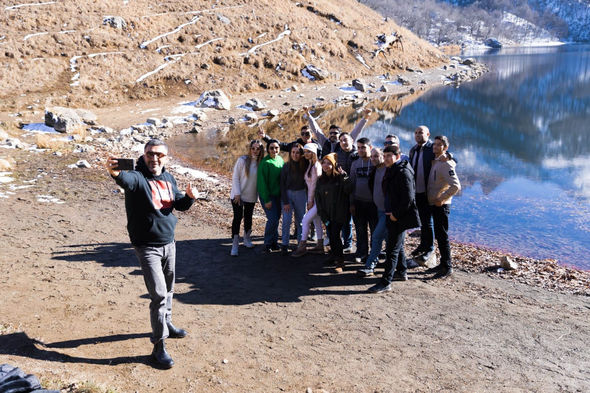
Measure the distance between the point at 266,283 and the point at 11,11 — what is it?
39.8 m

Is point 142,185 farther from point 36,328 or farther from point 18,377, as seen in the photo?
point 36,328

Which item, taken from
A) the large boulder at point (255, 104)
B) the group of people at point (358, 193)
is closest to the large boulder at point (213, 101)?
the large boulder at point (255, 104)

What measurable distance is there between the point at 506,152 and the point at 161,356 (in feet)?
→ 81.9

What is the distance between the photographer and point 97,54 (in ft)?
118

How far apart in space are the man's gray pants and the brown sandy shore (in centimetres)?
55

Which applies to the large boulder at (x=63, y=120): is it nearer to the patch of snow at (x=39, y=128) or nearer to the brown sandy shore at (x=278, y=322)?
the patch of snow at (x=39, y=128)

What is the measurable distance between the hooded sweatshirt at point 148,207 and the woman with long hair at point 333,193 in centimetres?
366

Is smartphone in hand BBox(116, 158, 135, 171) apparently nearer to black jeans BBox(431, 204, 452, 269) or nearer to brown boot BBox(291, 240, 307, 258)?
brown boot BBox(291, 240, 307, 258)

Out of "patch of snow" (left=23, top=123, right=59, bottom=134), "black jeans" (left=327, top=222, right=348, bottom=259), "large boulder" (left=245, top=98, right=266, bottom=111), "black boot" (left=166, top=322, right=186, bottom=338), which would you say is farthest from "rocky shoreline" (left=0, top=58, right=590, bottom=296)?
"black boot" (left=166, top=322, right=186, bottom=338)

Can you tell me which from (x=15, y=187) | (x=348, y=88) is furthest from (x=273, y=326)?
(x=348, y=88)

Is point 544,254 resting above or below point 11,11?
below

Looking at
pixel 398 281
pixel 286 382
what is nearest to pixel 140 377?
pixel 286 382

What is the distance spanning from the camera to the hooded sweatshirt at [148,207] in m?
5.05

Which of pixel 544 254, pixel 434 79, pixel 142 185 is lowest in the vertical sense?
pixel 544 254
